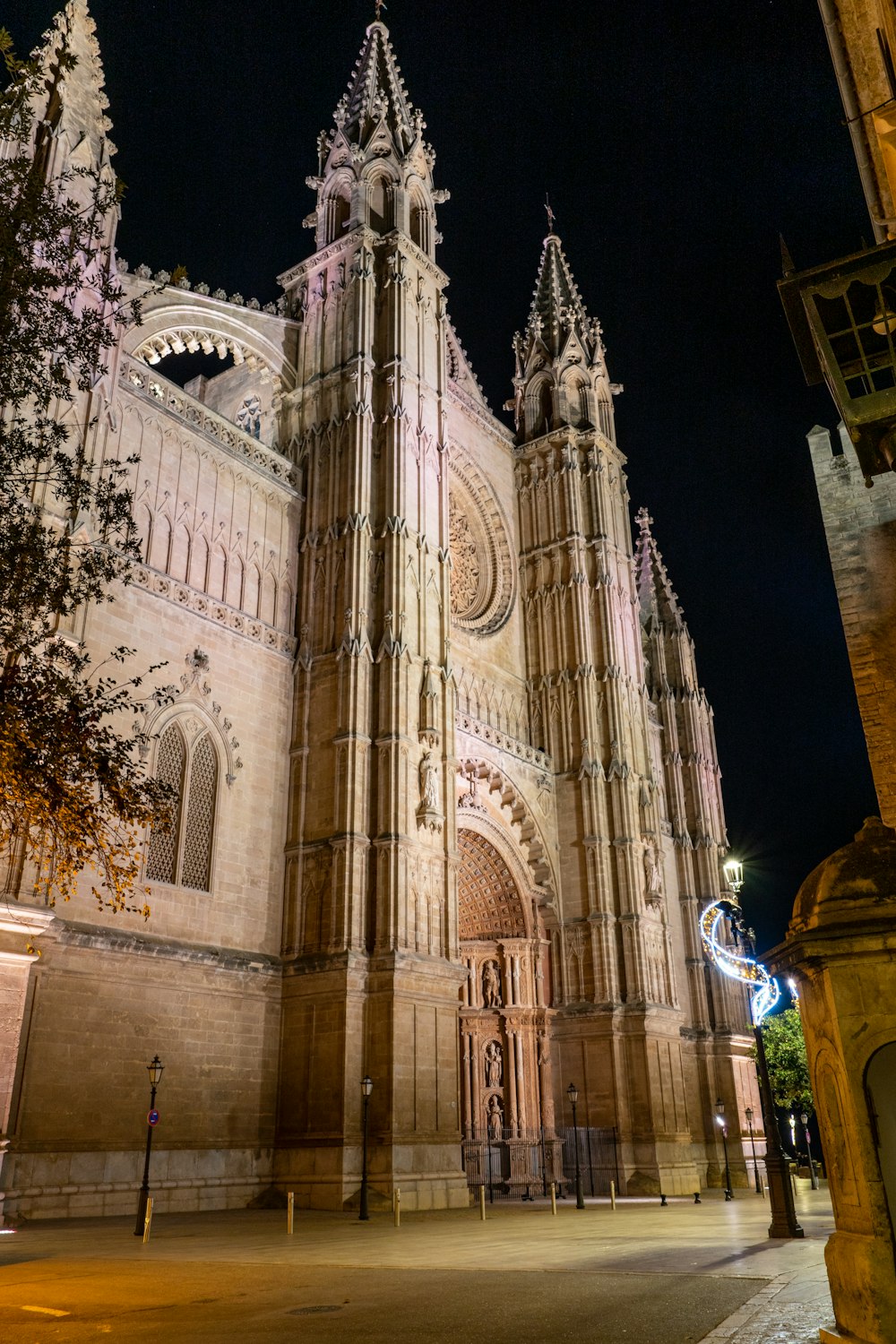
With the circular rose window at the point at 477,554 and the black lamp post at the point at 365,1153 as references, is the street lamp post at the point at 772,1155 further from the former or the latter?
the circular rose window at the point at 477,554

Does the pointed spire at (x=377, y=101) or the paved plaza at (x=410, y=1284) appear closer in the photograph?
the paved plaza at (x=410, y=1284)

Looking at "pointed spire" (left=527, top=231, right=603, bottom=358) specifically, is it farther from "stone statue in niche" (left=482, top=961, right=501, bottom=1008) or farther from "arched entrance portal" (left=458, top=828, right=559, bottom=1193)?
"stone statue in niche" (left=482, top=961, right=501, bottom=1008)

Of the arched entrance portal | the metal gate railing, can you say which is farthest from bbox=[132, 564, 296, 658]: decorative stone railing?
the metal gate railing

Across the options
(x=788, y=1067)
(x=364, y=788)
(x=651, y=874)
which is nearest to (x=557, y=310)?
(x=651, y=874)

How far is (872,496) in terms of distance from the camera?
14.7 meters

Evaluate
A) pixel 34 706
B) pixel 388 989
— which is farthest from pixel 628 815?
pixel 34 706

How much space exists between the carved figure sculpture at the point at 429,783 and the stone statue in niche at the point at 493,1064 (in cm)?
994

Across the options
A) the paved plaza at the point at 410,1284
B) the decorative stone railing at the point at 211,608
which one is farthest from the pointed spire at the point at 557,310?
the paved plaza at the point at 410,1284

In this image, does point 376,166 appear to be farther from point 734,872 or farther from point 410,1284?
point 410,1284

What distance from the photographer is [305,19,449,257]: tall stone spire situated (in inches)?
1233

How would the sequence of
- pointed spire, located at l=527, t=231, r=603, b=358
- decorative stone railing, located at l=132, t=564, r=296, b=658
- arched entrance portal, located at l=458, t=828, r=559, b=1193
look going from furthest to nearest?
pointed spire, located at l=527, t=231, r=603, b=358 → arched entrance portal, located at l=458, t=828, r=559, b=1193 → decorative stone railing, located at l=132, t=564, r=296, b=658

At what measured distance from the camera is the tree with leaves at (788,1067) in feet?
199

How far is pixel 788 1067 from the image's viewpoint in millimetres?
62438

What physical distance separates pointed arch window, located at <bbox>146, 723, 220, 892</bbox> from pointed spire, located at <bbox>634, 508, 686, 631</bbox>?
2700 centimetres
